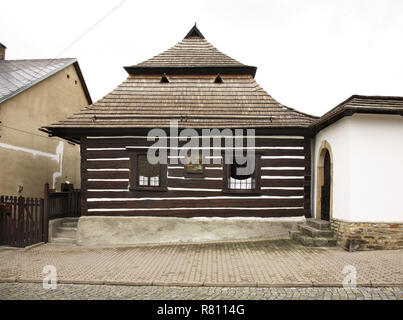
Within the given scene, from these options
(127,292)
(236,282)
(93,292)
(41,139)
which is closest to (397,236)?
(236,282)

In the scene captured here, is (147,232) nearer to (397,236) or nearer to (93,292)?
(93,292)

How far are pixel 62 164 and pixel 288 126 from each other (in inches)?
422

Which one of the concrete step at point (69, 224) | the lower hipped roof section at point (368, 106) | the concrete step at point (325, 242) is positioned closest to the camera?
the lower hipped roof section at point (368, 106)

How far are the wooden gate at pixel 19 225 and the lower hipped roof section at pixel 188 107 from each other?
2.53m

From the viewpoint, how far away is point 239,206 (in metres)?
10.4

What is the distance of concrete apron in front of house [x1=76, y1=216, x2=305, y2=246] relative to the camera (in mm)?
10148

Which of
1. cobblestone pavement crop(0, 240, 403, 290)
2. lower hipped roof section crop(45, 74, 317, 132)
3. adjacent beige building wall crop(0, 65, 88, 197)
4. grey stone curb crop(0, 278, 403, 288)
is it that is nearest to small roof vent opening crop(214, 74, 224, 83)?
lower hipped roof section crop(45, 74, 317, 132)

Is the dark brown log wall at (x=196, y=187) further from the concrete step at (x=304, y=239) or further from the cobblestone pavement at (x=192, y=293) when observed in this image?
the cobblestone pavement at (x=192, y=293)

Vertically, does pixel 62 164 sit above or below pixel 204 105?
below

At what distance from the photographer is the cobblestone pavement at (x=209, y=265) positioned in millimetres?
6199

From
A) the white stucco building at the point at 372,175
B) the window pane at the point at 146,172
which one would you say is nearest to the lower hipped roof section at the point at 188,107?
the window pane at the point at 146,172

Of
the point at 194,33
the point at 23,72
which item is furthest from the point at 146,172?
the point at 23,72

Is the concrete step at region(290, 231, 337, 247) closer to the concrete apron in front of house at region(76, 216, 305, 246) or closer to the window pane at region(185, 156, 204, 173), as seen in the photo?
the concrete apron in front of house at region(76, 216, 305, 246)

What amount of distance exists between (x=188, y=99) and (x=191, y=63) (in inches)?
70.7
